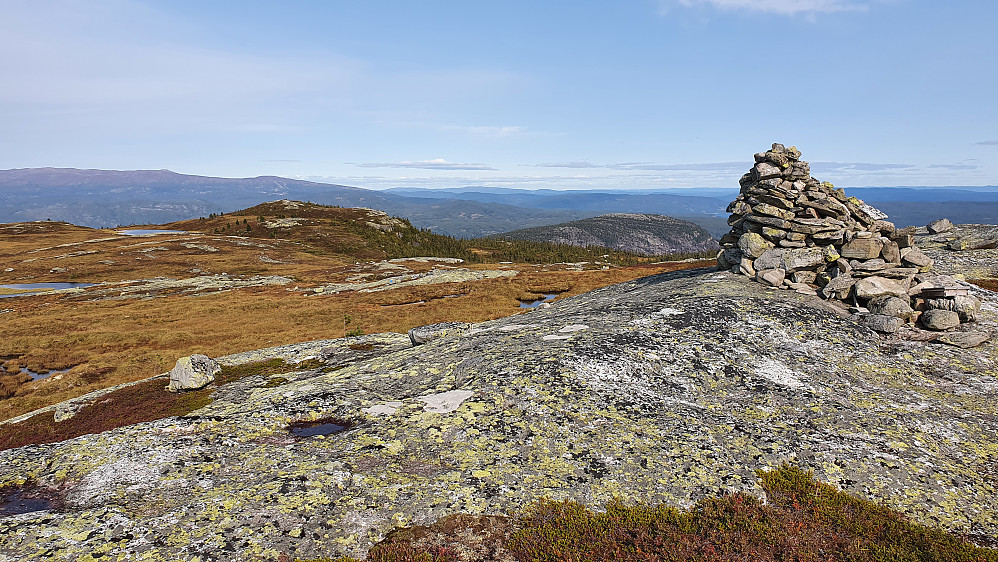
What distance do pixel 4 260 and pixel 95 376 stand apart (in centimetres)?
10041

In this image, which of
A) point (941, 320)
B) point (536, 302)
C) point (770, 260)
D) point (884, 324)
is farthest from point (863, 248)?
point (536, 302)

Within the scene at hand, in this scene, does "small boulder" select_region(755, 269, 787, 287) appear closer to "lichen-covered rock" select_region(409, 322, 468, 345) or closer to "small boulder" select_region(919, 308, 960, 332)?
"small boulder" select_region(919, 308, 960, 332)

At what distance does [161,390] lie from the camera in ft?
55.1

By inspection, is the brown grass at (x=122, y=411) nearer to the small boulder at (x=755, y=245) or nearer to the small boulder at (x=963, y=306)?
the small boulder at (x=755, y=245)

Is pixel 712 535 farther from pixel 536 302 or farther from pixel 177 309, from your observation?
pixel 177 309

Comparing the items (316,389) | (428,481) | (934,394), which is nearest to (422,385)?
(316,389)

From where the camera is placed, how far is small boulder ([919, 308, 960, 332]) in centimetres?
1462

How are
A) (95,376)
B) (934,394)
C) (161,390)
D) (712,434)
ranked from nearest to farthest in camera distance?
(712,434) → (934,394) → (161,390) → (95,376)

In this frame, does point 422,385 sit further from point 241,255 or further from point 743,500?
point 241,255

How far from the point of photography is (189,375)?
16.2 m

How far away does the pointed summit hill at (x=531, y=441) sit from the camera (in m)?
7.16

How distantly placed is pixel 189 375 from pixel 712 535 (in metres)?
17.1

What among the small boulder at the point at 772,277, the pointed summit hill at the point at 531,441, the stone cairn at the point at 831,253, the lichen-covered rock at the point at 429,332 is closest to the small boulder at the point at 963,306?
the stone cairn at the point at 831,253

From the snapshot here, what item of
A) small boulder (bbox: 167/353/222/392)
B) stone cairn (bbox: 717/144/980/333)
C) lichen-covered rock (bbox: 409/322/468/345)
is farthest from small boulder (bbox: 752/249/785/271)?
small boulder (bbox: 167/353/222/392)
